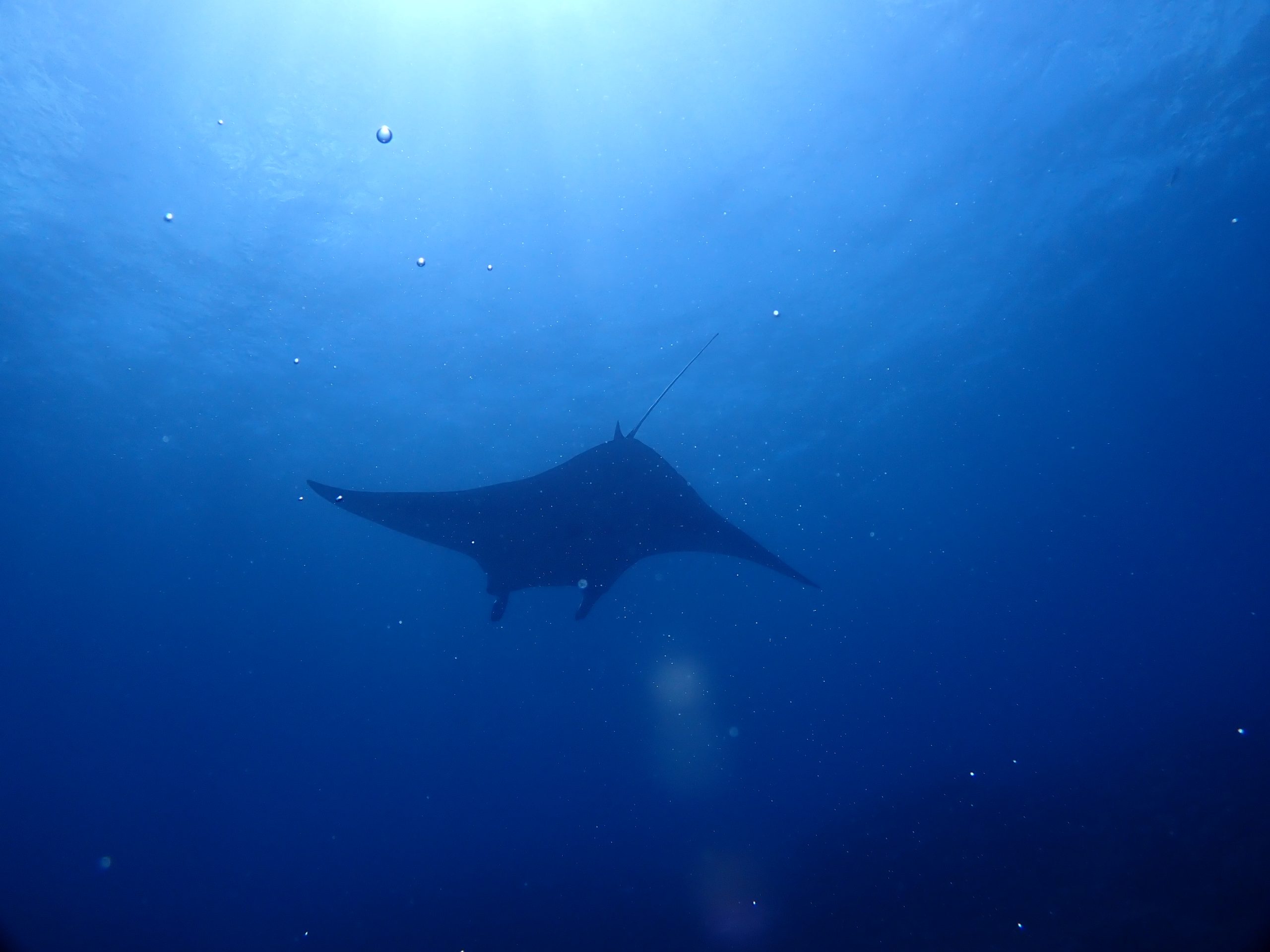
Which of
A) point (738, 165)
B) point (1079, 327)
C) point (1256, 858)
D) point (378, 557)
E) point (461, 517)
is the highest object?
point (1079, 327)

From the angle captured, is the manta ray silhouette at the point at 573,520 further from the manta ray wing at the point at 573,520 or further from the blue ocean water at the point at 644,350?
the blue ocean water at the point at 644,350

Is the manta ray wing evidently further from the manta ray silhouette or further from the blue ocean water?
the blue ocean water

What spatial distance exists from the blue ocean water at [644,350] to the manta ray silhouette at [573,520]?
20.9 feet

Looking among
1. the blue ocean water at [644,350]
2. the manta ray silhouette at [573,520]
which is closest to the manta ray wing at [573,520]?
the manta ray silhouette at [573,520]

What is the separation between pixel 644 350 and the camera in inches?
688

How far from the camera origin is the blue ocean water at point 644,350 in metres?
10.1

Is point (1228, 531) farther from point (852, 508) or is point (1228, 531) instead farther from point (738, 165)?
point (738, 165)

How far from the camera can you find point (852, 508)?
39.2m

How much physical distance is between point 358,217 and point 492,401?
783 cm

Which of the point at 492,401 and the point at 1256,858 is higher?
the point at 492,401

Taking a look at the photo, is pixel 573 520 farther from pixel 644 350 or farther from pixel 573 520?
pixel 644 350

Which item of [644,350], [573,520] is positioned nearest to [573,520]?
[573,520]

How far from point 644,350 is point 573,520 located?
9.70 m

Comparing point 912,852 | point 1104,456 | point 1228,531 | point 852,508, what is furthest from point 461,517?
point 1228,531
